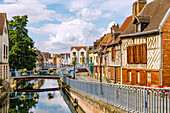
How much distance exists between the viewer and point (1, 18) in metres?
27.5

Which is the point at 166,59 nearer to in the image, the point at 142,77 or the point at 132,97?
the point at 142,77

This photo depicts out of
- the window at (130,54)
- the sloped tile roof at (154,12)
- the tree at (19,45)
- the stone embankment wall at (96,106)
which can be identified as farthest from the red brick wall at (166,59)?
the tree at (19,45)

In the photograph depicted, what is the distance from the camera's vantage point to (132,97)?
8406mm

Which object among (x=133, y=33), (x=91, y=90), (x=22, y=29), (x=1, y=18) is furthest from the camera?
(x=22, y=29)

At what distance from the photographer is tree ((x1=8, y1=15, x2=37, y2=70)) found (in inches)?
1478

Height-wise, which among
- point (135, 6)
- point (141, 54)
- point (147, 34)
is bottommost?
point (141, 54)

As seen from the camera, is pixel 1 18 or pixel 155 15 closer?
pixel 155 15

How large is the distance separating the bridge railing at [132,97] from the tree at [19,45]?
2820 cm

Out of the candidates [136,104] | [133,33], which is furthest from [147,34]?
[136,104]

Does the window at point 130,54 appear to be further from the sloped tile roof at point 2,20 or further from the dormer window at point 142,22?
the sloped tile roof at point 2,20

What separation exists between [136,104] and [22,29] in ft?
118

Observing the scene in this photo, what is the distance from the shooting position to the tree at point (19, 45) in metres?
37.5

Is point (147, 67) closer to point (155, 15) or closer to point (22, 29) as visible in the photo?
point (155, 15)

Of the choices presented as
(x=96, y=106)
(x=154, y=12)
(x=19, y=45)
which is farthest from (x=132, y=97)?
(x=19, y=45)
